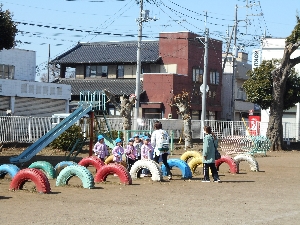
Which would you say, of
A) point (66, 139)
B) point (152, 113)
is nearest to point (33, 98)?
point (66, 139)

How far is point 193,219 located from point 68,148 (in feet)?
67.3

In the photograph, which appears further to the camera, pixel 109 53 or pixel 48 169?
pixel 109 53

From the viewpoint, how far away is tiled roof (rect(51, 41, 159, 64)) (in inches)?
2203

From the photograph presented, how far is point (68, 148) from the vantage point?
31.7 m

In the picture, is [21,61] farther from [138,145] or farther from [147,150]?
[147,150]

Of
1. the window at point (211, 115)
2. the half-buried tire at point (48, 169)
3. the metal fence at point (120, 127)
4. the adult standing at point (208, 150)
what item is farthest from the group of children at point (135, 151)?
the window at point (211, 115)

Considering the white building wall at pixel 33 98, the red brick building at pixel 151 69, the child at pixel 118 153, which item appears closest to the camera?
the child at pixel 118 153

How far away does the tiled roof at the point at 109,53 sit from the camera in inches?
2203

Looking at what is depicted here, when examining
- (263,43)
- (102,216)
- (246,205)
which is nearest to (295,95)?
(263,43)

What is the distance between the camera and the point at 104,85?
55812 millimetres

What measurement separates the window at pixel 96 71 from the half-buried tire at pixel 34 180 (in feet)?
137

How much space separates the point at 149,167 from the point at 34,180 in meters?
4.73

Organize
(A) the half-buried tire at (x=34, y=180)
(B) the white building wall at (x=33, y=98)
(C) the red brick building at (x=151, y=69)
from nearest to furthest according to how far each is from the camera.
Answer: (A) the half-buried tire at (x=34, y=180)
(B) the white building wall at (x=33, y=98)
(C) the red brick building at (x=151, y=69)

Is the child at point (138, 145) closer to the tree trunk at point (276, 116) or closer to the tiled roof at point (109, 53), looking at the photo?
the tree trunk at point (276, 116)
